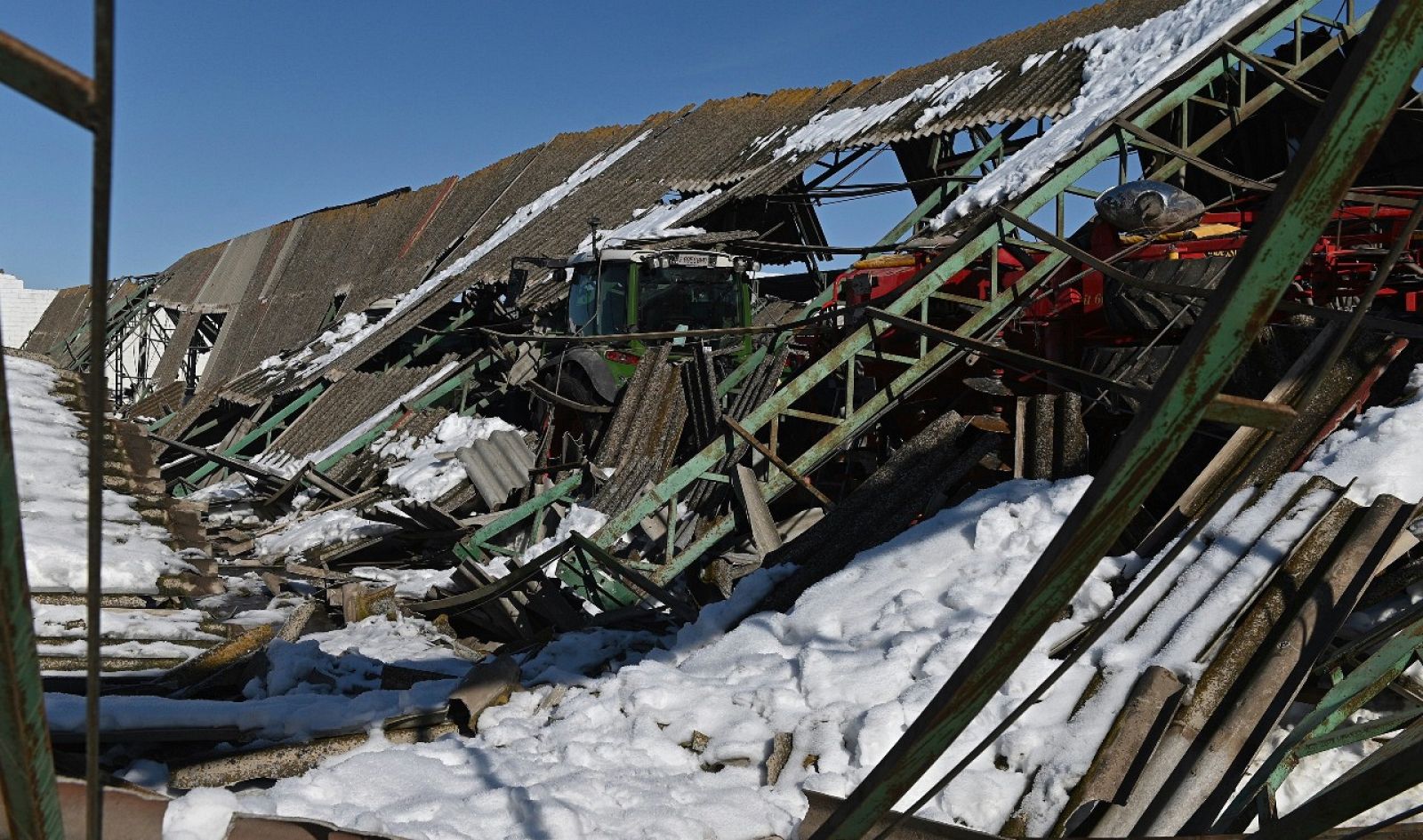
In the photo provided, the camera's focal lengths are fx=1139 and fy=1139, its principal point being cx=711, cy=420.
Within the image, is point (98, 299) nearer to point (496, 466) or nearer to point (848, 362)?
point (848, 362)

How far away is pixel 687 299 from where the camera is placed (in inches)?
498

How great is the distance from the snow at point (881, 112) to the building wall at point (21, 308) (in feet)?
95.3

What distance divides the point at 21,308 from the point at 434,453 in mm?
31172

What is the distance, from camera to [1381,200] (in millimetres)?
5949

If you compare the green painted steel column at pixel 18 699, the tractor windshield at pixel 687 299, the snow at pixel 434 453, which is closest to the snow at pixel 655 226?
the tractor windshield at pixel 687 299

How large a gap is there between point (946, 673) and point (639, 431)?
619 cm

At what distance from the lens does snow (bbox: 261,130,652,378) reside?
19.2m

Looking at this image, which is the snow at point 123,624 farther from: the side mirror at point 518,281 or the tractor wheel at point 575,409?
the side mirror at point 518,281

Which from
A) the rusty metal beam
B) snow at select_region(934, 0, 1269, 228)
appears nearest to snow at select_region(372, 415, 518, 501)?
snow at select_region(934, 0, 1269, 228)

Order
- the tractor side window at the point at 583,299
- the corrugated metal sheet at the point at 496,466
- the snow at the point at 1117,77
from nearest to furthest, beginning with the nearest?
the snow at the point at 1117,77 < the corrugated metal sheet at the point at 496,466 < the tractor side window at the point at 583,299

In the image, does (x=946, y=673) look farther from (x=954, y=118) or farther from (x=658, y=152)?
(x=658, y=152)

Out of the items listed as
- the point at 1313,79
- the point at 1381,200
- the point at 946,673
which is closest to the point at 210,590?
the point at 946,673

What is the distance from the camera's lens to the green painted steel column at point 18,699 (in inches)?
55.9

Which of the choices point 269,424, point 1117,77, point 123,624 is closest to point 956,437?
point 123,624
